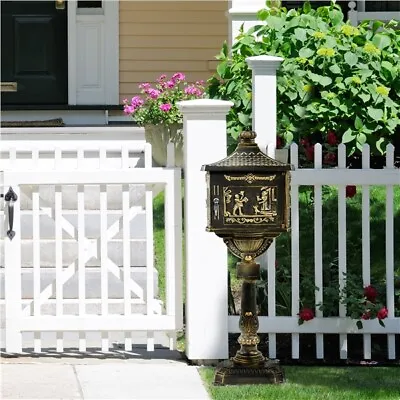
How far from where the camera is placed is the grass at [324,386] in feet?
21.0

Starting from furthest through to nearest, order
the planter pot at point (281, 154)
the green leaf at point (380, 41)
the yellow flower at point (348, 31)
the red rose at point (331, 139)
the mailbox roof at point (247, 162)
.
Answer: the green leaf at point (380, 41) → the yellow flower at point (348, 31) → the red rose at point (331, 139) → the planter pot at point (281, 154) → the mailbox roof at point (247, 162)

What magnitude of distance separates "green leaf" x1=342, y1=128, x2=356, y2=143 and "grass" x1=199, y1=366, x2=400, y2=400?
216cm

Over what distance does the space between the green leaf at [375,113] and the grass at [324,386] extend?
7.49 feet

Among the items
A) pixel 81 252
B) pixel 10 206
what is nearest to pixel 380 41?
pixel 81 252

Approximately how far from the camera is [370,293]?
7297 millimetres

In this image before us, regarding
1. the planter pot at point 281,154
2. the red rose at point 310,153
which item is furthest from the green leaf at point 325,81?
the planter pot at point 281,154

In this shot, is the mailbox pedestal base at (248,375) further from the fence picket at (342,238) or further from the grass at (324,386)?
the fence picket at (342,238)

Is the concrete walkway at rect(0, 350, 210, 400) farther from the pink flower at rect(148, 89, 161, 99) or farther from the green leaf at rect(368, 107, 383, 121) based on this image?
the pink flower at rect(148, 89, 161, 99)

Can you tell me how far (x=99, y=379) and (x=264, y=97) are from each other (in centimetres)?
236

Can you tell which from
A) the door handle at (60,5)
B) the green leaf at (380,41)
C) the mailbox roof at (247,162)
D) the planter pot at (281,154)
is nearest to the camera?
the mailbox roof at (247,162)

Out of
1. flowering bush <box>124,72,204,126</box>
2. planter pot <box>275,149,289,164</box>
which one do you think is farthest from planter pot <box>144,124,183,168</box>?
planter pot <box>275,149,289,164</box>

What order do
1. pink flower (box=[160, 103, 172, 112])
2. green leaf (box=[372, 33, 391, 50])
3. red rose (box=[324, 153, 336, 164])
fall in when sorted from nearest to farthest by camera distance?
red rose (box=[324, 153, 336, 164]) < green leaf (box=[372, 33, 391, 50]) < pink flower (box=[160, 103, 172, 112])

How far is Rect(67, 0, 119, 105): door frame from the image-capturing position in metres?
13.4

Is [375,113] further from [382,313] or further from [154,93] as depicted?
[154,93]
